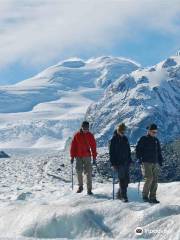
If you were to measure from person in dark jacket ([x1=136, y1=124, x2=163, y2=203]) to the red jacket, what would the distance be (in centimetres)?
189

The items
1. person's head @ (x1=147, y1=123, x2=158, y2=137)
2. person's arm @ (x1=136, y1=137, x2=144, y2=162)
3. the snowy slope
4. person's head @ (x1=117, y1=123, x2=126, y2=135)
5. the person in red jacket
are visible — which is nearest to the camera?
the snowy slope

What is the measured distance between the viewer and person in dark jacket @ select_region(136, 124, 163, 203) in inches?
780

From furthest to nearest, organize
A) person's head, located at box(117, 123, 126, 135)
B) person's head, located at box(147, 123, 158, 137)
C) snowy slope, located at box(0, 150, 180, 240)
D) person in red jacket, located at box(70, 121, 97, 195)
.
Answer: person in red jacket, located at box(70, 121, 97, 195) → person's head, located at box(147, 123, 158, 137) → person's head, located at box(117, 123, 126, 135) → snowy slope, located at box(0, 150, 180, 240)

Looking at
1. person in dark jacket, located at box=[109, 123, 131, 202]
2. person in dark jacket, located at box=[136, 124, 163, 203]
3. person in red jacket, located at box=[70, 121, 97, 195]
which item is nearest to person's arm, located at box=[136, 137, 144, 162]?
person in dark jacket, located at box=[136, 124, 163, 203]

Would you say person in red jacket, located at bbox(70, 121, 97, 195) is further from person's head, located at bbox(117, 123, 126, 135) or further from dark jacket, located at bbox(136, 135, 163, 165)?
dark jacket, located at bbox(136, 135, 163, 165)

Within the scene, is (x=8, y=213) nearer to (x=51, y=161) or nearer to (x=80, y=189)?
(x=80, y=189)

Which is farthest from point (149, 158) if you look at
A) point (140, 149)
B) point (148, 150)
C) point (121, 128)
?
point (121, 128)

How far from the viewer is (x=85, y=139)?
69.9ft

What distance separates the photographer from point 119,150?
19.9 metres

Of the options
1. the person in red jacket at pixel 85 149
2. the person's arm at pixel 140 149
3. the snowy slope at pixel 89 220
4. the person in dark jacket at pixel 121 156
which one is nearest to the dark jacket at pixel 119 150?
the person in dark jacket at pixel 121 156

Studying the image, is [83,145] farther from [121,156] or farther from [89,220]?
[89,220]

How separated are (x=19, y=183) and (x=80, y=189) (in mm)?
11879

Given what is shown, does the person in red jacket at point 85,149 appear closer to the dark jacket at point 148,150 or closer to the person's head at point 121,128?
the person's head at point 121,128

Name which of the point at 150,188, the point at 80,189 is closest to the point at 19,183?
the point at 80,189
